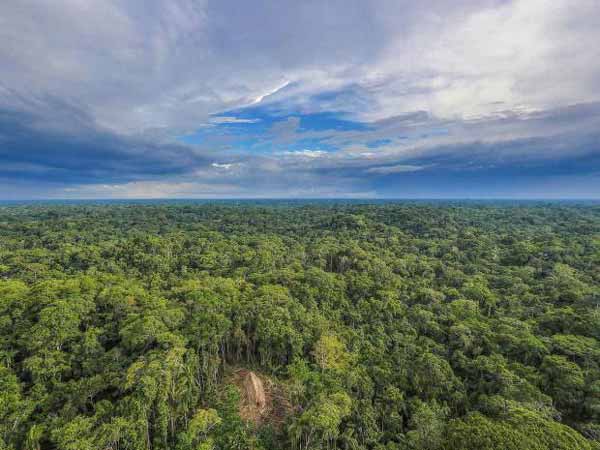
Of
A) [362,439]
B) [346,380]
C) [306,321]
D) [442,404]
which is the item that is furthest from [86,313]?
[442,404]

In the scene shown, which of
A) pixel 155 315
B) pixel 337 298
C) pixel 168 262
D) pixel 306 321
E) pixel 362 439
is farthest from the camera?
pixel 168 262

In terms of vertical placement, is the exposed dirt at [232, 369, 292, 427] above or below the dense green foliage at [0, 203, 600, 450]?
below

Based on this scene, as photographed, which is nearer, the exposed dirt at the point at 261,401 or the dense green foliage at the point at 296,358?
the dense green foliage at the point at 296,358

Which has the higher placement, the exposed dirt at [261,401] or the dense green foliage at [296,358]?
the dense green foliage at [296,358]

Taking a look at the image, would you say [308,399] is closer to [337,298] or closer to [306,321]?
[306,321]
